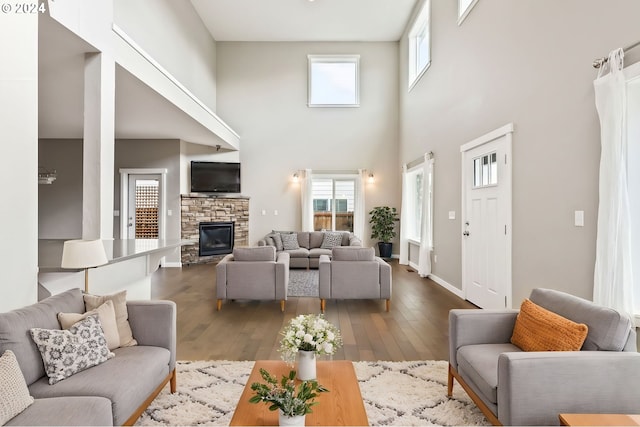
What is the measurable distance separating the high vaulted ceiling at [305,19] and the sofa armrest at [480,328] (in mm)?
7479

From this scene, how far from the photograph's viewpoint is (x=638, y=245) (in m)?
2.48

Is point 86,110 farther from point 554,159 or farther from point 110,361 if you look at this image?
point 554,159

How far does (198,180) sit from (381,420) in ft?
25.1

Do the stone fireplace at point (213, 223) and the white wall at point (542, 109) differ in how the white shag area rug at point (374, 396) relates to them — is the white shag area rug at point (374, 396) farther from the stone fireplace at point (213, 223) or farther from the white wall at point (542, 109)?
the stone fireplace at point (213, 223)

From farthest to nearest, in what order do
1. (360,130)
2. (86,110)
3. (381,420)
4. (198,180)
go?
(360,130) → (198,180) → (86,110) → (381,420)

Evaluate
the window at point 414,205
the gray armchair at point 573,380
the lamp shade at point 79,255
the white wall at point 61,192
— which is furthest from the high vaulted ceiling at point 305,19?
the gray armchair at point 573,380

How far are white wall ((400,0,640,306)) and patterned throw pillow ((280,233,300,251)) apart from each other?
3.68 m

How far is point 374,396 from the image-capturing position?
8.30ft

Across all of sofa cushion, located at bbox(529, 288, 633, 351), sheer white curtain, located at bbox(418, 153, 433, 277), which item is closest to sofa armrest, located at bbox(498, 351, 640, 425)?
sofa cushion, located at bbox(529, 288, 633, 351)

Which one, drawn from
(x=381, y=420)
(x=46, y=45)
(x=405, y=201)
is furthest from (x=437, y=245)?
(x=46, y=45)

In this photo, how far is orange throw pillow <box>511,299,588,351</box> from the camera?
1.96 meters

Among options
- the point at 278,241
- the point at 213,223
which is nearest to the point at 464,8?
the point at 278,241

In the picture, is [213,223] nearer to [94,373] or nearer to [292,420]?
[94,373]

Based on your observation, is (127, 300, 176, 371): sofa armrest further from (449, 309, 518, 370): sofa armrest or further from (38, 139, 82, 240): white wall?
(38, 139, 82, 240): white wall
